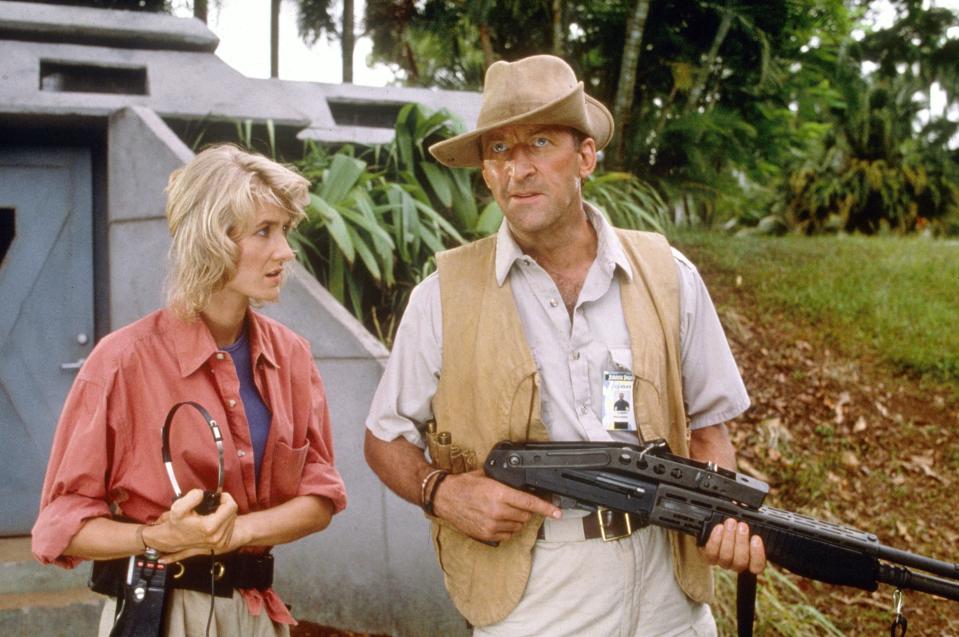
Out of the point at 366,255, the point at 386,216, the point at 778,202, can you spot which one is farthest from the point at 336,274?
the point at 778,202

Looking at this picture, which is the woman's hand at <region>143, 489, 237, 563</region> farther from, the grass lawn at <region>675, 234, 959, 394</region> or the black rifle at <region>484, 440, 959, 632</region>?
the grass lawn at <region>675, 234, 959, 394</region>

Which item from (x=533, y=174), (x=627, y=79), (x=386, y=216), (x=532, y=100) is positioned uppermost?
(x=627, y=79)

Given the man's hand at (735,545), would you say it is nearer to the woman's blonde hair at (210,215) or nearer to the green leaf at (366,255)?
the woman's blonde hair at (210,215)

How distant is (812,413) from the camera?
6.08 meters

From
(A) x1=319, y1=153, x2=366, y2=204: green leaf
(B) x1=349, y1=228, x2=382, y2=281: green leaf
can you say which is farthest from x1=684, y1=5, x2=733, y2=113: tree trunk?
(B) x1=349, y1=228, x2=382, y2=281: green leaf

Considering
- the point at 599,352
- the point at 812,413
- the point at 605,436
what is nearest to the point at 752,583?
the point at 605,436

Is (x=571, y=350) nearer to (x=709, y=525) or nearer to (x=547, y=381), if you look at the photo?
(x=547, y=381)

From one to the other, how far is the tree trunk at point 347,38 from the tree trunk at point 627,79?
2.13 metres

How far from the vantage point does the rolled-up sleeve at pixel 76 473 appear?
2.12 m

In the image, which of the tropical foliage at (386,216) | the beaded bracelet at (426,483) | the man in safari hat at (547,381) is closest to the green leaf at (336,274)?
the tropical foliage at (386,216)

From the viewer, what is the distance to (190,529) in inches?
82.7

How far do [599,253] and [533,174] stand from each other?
0.92 feet

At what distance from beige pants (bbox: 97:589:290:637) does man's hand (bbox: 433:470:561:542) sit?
0.53 metres

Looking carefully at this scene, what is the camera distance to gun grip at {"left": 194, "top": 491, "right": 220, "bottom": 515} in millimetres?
2146
